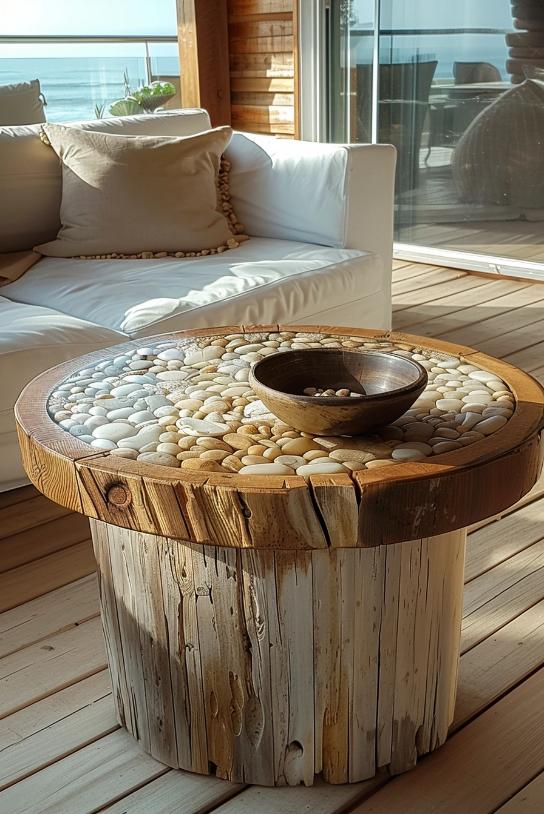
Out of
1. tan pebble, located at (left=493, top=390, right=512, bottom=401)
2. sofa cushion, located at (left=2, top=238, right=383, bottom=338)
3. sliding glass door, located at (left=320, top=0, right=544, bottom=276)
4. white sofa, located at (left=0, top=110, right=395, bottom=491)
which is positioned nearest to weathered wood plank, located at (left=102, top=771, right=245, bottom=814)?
tan pebble, located at (left=493, top=390, right=512, bottom=401)

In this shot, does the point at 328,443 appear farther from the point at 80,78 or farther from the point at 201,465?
the point at 80,78

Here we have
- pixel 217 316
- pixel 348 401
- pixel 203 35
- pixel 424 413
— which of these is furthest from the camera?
pixel 203 35

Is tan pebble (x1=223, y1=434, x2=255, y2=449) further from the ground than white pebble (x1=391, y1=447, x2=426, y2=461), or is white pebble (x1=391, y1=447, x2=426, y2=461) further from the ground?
white pebble (x1=391, y1=447, x2=426, y2=461)

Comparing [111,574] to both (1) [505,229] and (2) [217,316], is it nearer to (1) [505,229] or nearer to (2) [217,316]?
(2) [217,316]

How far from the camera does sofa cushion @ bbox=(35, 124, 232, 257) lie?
2.67m

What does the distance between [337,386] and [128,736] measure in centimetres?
64

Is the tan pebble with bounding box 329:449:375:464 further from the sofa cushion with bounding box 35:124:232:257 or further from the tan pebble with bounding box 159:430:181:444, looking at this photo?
the sofa cushion with bounding box 35:124:232:257

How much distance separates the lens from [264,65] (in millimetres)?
4902

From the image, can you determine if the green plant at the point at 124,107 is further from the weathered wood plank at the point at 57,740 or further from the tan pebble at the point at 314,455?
the tan pebble at the point at 314,455

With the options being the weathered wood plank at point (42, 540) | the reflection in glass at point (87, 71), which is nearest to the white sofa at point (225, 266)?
the weathered wood plank at point (42, 540)

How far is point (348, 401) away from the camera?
1.12 metres

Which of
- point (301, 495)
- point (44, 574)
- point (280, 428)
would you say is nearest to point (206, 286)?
point (44, 574)

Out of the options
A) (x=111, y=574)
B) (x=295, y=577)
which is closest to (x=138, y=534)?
(x=111, y=574)

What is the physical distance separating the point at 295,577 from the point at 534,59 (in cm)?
341
